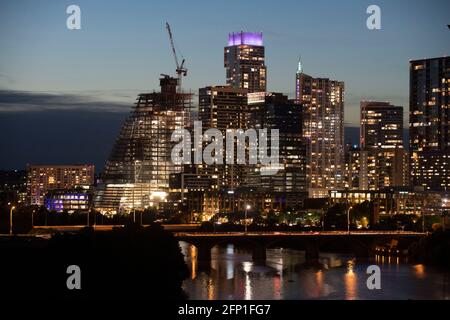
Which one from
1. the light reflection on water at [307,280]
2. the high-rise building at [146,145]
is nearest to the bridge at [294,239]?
the light reflection on water at [307,280]

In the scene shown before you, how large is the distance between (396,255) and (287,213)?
47.9 meters

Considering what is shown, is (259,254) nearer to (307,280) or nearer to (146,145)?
(307,280)

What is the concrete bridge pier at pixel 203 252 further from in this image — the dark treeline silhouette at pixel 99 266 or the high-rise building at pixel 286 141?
the high-rise building at pixel 286 141

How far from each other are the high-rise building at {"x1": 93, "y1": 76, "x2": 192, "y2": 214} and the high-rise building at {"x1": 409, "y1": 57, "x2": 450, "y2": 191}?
42.5 meters

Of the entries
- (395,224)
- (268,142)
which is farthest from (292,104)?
(395,224)

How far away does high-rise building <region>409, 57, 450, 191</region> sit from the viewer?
174250mm

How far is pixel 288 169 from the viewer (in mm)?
183750

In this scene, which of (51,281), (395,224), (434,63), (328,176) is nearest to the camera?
(51,281)

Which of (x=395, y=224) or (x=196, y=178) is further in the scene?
(x=196, y=178)

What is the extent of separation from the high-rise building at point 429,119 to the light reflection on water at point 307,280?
93.8 meters

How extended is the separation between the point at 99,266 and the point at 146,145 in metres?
98.3

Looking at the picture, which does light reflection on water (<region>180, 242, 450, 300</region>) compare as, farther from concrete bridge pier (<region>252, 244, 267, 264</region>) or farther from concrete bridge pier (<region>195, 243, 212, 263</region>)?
concrete bridge pier (<region>195, 243, 212, 263</region>)

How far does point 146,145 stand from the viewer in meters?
152
